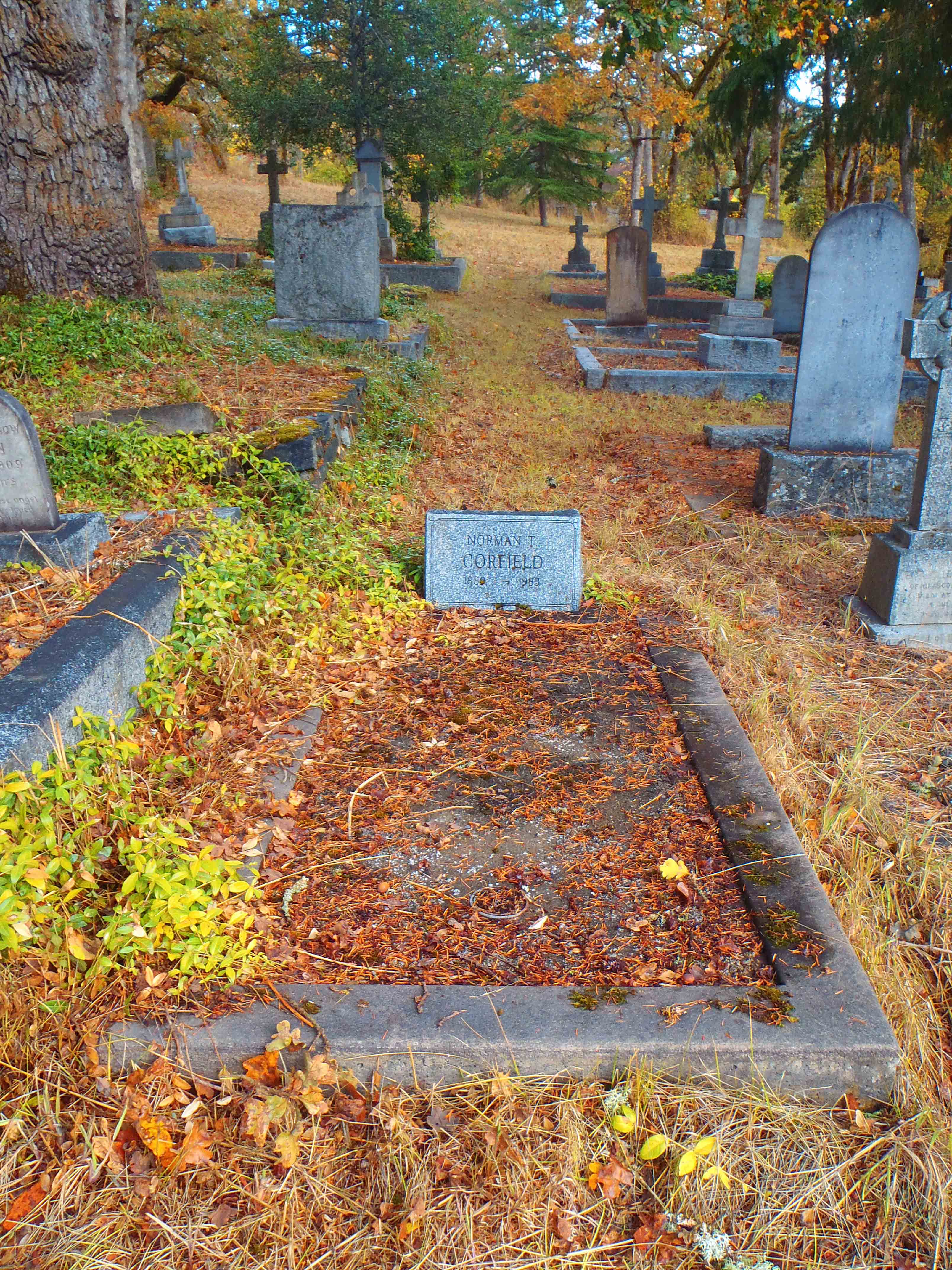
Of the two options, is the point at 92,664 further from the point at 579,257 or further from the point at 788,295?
the point at 579,257

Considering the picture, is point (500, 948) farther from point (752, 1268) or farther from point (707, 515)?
point (707, 515)

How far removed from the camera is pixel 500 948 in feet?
7.91

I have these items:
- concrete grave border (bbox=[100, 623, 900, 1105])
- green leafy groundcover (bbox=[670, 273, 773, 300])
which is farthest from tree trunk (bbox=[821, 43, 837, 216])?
concrete grave border (bbox=[100, 623, 900, 1105])

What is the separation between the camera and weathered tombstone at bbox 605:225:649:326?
42.7 feet

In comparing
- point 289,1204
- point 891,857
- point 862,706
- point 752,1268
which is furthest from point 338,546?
point 752,1268

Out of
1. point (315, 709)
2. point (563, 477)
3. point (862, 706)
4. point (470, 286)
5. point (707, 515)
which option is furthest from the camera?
point (470, 286)

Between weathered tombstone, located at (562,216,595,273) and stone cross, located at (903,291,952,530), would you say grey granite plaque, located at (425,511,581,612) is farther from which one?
weathered tombstone, located at (562,216,595,273)

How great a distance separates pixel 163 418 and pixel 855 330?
15.4 ft

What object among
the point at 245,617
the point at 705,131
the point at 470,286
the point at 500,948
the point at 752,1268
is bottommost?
the point at 752,1268

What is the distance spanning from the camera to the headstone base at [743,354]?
10.8 m

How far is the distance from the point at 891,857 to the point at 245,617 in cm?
265

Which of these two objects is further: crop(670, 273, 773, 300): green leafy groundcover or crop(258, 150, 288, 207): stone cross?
crop(670, 273, 773, 300): green leafy groundcover

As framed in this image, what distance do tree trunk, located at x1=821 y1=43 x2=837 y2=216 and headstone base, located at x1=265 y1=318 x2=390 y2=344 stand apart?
14834 millimetres

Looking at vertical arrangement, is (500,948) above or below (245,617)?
below
